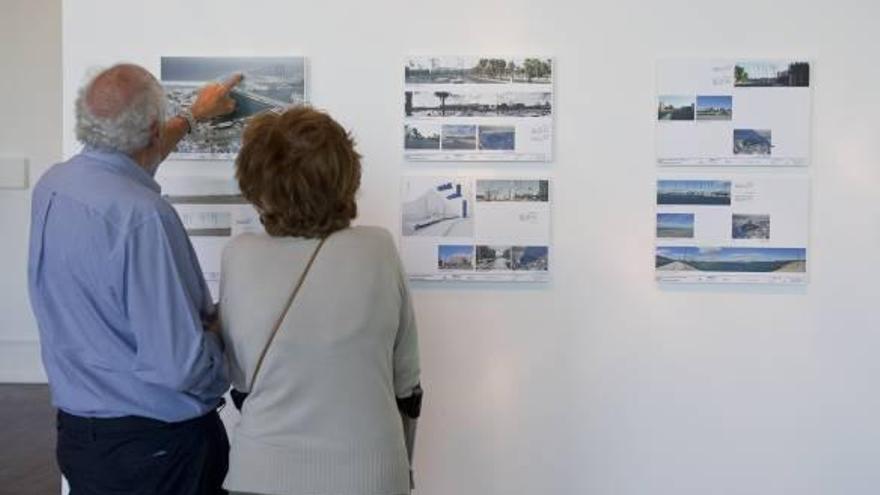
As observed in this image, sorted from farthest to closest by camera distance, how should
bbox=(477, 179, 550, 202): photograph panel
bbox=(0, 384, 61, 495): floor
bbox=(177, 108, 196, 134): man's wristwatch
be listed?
bbox=(0, 384, 61, 495): floor → bbox=(477, 179, 550, 202): photograph panel → bbox=(177, 108, 196, 134): man's wristwatch

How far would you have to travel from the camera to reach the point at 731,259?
2.34 metres

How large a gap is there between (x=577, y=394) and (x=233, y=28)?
1534 millimetres

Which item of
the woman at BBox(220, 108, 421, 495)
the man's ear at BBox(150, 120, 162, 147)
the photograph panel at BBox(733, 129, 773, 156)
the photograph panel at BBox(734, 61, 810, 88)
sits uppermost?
the photograph panel at BBox(734, 61, 810, 88)

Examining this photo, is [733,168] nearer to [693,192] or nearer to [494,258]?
[693,192]

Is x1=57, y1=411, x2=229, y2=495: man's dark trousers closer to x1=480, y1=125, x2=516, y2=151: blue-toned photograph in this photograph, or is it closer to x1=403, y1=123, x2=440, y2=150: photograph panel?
x1=403, y1=123, x2=440, y2=150: photograph panel

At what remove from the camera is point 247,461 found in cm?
155

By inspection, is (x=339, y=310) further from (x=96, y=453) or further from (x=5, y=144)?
(x=5, y=144)

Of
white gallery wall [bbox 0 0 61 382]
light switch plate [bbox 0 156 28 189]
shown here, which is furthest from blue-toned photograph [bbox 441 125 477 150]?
light switch plate [bbox 0 156 28 189]

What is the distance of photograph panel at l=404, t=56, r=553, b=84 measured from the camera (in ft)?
7.66

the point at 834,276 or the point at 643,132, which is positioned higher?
the point at 643,132

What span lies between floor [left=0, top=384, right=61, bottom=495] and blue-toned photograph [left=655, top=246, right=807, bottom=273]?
295 centimetres

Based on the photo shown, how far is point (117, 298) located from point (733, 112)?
1771 mm

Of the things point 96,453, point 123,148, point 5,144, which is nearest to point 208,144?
point 123,148

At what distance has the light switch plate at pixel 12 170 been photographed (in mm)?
5527
